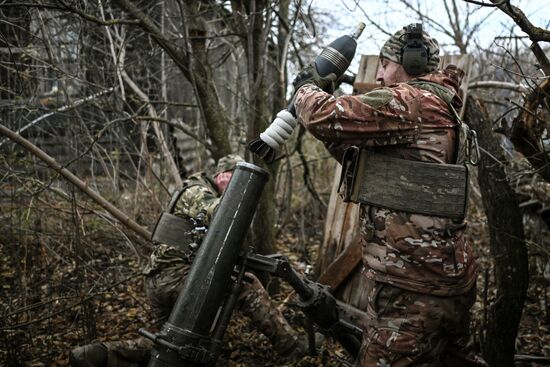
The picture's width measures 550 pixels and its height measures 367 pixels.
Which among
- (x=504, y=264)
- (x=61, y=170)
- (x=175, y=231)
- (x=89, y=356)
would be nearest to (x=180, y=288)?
(x=175, y=231)

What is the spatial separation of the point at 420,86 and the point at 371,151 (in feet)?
1.40

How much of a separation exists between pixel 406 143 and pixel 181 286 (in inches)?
87.6

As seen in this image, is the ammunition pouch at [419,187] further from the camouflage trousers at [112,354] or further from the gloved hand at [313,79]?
the camouflage trousers at [112,354]

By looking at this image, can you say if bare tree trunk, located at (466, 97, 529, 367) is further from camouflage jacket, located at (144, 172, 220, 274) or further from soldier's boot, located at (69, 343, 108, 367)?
soldier's boot, located at (69, 343, 108, 367)

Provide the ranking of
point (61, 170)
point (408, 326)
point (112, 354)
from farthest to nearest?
point (61, 170) < point (112, 354) < point (408, 326)

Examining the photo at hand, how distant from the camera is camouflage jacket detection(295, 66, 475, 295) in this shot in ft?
8.38

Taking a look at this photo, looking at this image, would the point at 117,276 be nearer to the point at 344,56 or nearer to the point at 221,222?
the point at 221,222

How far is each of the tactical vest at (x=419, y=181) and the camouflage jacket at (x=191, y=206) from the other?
1.35m

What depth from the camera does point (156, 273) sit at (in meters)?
4.15

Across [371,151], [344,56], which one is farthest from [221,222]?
[344,56]

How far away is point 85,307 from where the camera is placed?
407cm

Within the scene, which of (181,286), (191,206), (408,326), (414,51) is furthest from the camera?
(181,286)

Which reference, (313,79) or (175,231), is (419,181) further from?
(175,231)

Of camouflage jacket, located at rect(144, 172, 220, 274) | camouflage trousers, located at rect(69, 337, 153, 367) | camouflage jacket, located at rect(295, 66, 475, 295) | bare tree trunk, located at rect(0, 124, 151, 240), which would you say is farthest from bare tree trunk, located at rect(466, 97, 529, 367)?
bare tree trunk, located at rect(0, 124, 151, 240)
